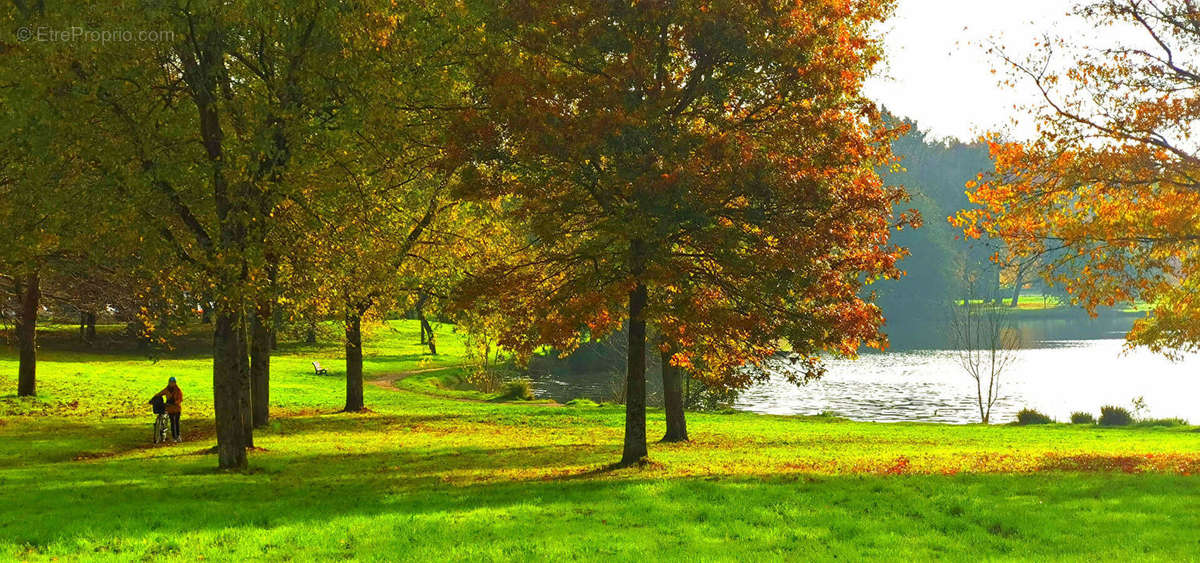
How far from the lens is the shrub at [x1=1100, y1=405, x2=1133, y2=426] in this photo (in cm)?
3775

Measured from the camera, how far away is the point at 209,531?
1255 cm

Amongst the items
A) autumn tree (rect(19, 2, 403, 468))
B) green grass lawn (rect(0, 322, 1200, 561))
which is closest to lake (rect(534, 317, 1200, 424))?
green grass lawn (rect(0, 322, 1200, 561))

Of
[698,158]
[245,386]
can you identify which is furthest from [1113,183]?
[245,386]

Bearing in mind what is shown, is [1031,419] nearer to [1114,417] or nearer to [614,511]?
[1114,417]

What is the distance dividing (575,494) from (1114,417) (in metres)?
32.1

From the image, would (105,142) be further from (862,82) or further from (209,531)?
(862,82)

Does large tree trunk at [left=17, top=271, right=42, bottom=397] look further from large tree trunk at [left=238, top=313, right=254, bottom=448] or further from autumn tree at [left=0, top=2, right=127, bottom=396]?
large tree trunk at [left=238, top=313, right=254, bottom=448]

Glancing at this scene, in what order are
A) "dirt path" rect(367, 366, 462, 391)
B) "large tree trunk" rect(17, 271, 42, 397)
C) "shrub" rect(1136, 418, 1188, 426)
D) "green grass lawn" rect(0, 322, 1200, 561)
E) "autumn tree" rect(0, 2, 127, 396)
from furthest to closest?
"dirt path" rect(367, 366, 462, 391) < "shrub" rect(1136, 418, 1188, 426) < "large tree trunk" rect(17, 271, 42, 397) < "autumn tree" rect(0, 2, 127, 396) < "green grass lawn" rect(0, 322, 1200, 561)

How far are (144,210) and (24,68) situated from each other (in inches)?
127

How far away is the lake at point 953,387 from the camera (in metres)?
48.7

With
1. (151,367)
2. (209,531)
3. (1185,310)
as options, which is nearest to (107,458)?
(209,531)

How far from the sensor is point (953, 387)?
5906 cm

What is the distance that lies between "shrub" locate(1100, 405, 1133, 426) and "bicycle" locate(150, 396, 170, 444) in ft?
118

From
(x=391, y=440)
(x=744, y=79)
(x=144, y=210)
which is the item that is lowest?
(x=391, y=440)
